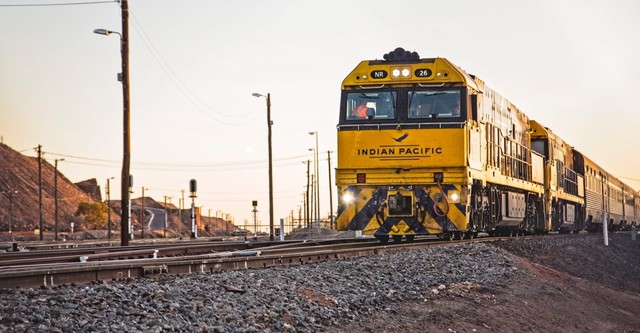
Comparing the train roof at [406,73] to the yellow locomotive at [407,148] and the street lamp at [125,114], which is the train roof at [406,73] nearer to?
the yellow locomotive at [407,148]

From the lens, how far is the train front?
2030 centimetres

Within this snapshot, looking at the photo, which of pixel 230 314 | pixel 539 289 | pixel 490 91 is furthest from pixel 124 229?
pixel 230 314

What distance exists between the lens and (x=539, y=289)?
55.5 ft

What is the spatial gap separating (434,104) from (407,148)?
1372 millimetres

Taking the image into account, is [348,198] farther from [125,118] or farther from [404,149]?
[125,118]

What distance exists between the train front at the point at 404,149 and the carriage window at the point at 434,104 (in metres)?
0.03

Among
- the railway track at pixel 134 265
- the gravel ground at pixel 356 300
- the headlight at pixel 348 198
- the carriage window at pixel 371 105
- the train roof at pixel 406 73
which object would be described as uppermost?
the train roof at pixel 406 73

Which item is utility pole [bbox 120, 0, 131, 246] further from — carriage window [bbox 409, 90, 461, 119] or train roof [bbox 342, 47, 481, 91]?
carriage window [bbox 409, 90, 461, 119]

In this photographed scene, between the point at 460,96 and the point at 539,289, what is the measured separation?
571cm

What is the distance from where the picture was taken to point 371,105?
68.4 feet

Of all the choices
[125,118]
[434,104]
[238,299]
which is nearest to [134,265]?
[238,299]

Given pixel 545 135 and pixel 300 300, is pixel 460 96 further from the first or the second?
pixel 545 135

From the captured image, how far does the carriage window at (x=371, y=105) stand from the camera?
20766 millimetres

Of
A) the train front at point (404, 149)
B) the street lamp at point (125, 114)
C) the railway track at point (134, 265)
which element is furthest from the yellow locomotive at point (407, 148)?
the street lamp at point (125, 114)
